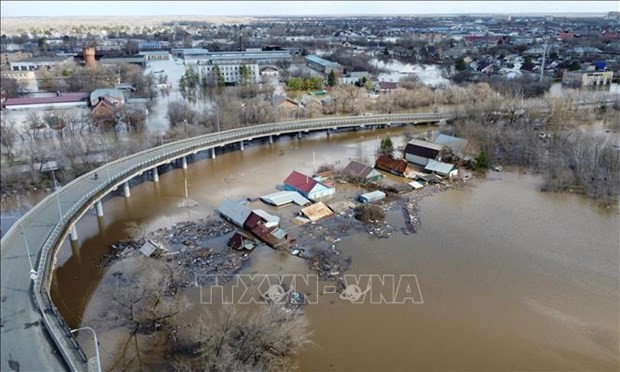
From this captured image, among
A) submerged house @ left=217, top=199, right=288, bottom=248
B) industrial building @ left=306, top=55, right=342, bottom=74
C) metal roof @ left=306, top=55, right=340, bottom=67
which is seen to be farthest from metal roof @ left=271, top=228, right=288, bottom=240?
metal roof @ left=306, top=55, right=340, bottom=67

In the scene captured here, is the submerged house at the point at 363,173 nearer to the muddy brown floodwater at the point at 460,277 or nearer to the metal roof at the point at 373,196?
the metal roof at the point at 373,196

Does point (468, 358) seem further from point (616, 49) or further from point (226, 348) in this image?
point (616, 49)

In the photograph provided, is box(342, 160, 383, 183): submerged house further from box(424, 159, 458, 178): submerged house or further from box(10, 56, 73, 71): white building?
box(10, 56, 73, 71): white building

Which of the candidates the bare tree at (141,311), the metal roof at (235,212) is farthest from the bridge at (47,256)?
the metal roof at (235,212)

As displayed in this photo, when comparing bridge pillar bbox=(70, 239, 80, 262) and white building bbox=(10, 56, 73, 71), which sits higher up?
white building bbox=(10, 56, 73, 71)

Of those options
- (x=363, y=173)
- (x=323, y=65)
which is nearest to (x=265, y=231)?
(x=363, y=173)
